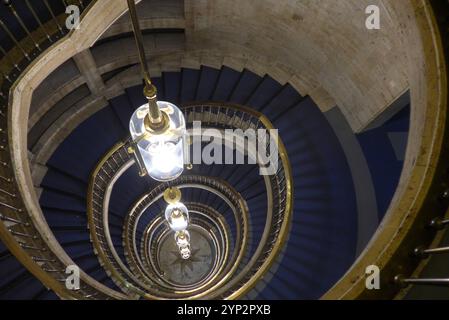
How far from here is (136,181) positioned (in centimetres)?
973

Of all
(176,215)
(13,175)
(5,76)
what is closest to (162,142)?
(13,175)

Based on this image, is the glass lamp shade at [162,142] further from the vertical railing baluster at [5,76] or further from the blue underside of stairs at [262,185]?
the blue underside of stairs at [262,185]

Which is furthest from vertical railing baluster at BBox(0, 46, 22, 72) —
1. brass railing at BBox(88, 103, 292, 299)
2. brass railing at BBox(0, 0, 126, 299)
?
brass railing at BBox(88, 103, 292, 299)

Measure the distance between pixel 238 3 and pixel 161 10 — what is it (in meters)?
1.64

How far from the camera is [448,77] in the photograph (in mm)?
2809

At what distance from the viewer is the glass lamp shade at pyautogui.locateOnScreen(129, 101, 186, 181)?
9.29 feet

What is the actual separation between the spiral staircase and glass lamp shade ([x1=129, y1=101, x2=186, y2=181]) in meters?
0.91

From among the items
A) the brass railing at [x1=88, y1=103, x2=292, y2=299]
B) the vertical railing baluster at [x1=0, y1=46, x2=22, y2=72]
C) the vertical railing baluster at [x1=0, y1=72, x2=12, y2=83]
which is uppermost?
the vertical railing baluster at [x1=0, y1=46, x2=22, y2=72]

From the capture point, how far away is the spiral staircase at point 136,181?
15.0 ft

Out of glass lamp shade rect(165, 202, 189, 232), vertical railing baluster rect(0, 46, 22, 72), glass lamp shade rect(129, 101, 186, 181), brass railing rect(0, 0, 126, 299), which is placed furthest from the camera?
glass lamp shade rect(165, 202, 189, 232)

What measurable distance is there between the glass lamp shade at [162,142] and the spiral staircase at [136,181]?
91 cm

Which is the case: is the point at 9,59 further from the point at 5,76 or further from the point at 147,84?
the point at 147,84

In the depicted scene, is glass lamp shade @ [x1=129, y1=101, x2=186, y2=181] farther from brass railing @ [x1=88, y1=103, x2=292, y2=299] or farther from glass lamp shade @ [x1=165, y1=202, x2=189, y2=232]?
brass railing @ [x1=88, y1=103, x2=292, y2=299]
